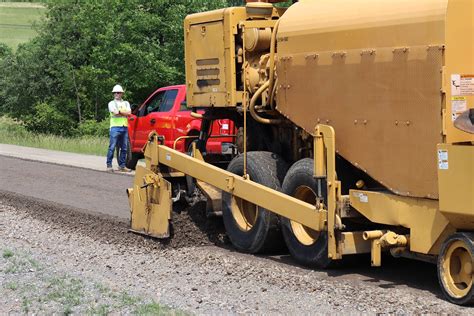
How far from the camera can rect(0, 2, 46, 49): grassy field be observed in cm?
7338

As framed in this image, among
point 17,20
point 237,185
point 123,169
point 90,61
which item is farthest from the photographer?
point 17,20

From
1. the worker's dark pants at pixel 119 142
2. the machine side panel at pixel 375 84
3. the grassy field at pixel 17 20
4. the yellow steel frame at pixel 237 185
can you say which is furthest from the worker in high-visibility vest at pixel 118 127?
the grassy field at pixel 17 20

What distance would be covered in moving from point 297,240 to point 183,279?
1.37 m

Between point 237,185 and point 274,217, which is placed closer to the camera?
point 274,217

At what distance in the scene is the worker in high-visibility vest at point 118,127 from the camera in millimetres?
20406

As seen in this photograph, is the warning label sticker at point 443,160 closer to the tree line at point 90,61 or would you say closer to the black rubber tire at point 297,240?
the black rubber tire at point 297,240

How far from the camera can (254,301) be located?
7727mm

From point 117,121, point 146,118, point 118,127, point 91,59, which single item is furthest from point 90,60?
point 146,118

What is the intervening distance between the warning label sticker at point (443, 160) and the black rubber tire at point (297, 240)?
158 centimetres

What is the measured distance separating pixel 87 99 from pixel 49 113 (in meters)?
1.95

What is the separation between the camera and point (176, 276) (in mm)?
9055

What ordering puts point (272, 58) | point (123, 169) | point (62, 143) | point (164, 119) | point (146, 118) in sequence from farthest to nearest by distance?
point (62, 143), point (123, 169), point (146, 118), point (164, 119), point (272, 58)

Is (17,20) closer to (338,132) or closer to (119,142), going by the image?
(119,142)

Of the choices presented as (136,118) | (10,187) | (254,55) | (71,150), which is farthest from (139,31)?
(254,55)
